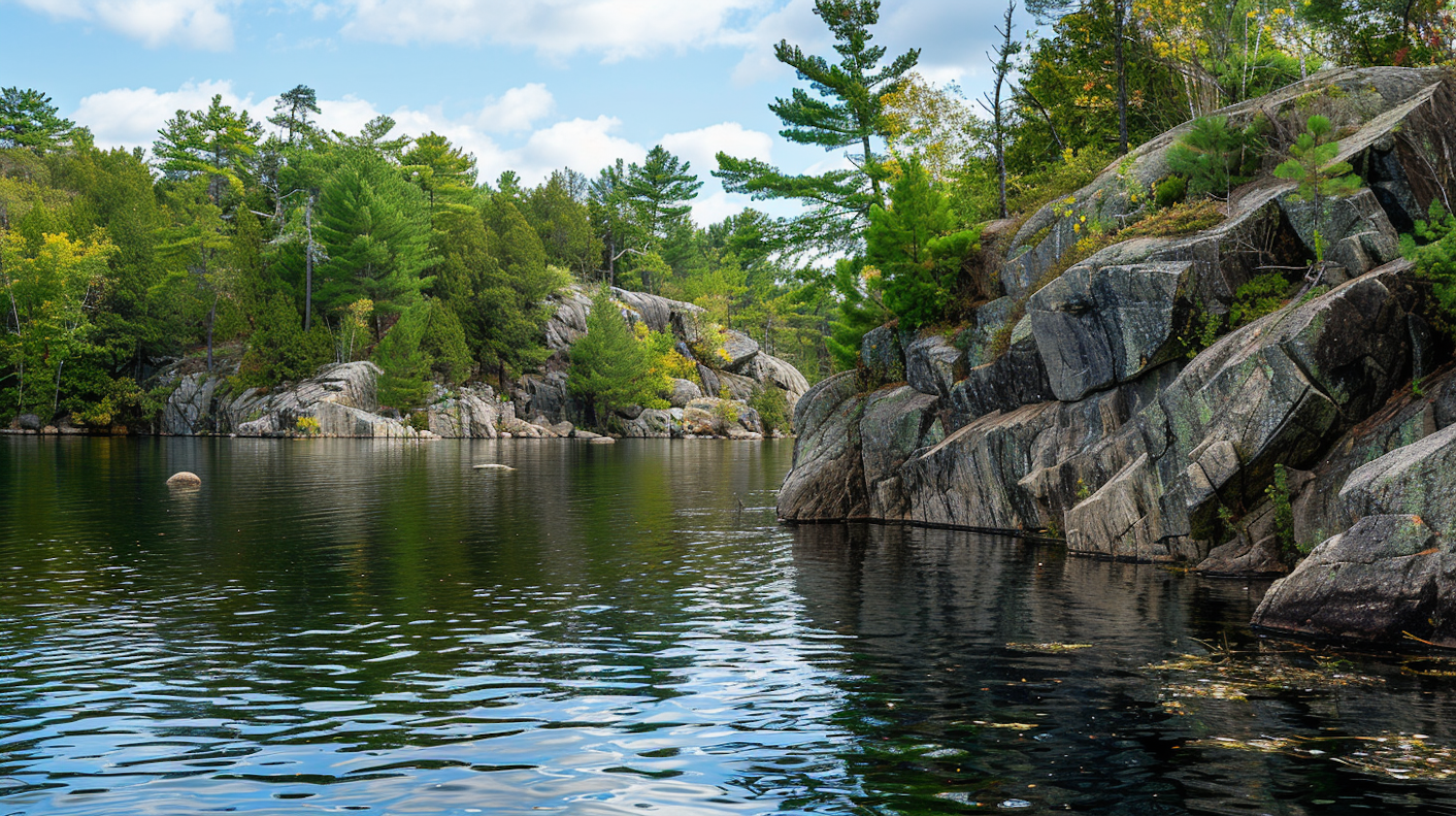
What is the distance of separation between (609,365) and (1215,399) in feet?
275

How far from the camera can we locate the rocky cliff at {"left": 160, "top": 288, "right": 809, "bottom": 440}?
84188 millimetres

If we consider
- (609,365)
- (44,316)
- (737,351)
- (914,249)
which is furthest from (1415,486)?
(737,351)

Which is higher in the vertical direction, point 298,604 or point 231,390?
point 231,390

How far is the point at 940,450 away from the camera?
2934 cm

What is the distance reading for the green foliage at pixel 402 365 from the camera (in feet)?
291

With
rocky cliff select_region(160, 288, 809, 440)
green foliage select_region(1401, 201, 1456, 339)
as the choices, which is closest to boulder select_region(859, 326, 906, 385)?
green foliage select_region(1401, 201, 1456, 339)

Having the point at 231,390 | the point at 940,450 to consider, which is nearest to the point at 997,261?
the point at 940,450

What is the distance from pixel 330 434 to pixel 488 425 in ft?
52.5

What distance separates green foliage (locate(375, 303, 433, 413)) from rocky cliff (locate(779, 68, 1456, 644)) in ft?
210

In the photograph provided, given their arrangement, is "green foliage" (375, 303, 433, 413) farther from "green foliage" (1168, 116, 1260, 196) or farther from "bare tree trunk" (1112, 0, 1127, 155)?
"green foliage" (1168, 116, 1260, 196)

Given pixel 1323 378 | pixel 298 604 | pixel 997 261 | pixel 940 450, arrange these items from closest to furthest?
pixel 298 604 → pixel 1323 378 → pixel 940 450 → pixel 997 261

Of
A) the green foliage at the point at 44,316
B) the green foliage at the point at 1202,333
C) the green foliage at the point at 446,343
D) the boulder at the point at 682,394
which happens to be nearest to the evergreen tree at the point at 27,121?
the green foliage at the point at 44,316

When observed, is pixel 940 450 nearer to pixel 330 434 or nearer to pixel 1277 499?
pixel 1277 499

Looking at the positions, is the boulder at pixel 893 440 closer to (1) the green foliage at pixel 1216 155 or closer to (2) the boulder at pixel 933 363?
(2) the boulder at pixel 933 363
